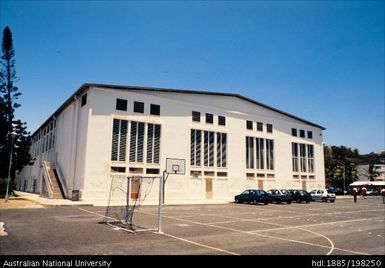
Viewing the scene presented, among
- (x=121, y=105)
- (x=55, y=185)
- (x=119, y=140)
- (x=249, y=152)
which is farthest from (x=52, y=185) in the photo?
(x=249, y=152)

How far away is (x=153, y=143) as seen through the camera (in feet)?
117

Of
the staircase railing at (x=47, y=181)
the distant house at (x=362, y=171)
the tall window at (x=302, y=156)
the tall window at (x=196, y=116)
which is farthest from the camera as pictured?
the distant house at (x=362, y=171)

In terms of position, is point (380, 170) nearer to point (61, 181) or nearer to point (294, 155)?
point (294, 155)

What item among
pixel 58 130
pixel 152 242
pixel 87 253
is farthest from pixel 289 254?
pixel 58 130

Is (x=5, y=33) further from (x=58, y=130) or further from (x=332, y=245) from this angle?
(x=332, y=245)

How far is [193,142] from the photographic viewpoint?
39.2 meters

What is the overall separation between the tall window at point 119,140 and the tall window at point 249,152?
18235 millimetres

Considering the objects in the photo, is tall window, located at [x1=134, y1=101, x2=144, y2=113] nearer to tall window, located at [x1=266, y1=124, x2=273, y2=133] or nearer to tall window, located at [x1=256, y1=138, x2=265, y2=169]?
tall window, located at [x1=256, y1=138, x2=265, y2=169]

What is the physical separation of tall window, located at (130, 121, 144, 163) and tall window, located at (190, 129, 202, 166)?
6946mm

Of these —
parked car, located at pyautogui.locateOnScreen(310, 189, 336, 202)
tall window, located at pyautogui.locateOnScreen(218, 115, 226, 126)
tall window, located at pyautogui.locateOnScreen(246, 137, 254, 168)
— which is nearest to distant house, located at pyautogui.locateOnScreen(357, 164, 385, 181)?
parked car, located at pyautogui.locateOnScreen(310, 189, 336, 202)

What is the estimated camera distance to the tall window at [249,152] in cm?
4388

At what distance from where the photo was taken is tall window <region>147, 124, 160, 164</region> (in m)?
35.4

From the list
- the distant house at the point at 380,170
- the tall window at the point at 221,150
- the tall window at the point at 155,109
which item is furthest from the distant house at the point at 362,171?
the tall window at the point at 155,109

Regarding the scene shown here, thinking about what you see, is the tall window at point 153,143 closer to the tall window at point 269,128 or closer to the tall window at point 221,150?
the tall window at point 221,150
